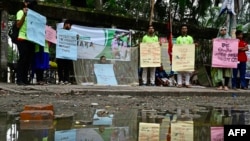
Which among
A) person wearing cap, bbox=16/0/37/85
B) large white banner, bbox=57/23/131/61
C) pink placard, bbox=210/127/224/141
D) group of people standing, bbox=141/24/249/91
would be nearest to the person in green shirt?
group of people standing, bbox=141/24/249/91

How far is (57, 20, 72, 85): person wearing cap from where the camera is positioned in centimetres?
1246

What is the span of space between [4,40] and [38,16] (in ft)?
3.91

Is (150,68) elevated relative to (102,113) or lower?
elevated

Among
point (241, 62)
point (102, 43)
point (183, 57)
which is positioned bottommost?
point (241, 62)

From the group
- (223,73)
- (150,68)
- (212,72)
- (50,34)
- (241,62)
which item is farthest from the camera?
(212,72)

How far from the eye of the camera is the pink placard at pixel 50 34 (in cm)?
1197

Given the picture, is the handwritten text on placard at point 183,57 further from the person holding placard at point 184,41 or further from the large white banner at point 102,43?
the large white banner at point 102,43

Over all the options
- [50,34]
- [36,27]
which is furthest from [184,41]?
[36,27]

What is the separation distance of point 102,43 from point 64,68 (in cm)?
137

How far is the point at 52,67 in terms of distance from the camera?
42.8ft

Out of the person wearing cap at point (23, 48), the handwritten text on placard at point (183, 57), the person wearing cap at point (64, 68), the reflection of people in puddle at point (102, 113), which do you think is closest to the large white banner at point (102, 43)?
the person wearing cap at point (64, 68)

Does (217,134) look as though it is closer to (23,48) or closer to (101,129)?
(101,129)

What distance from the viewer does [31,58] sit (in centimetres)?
1106

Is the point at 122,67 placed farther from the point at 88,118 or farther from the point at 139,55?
the point at 88,118
